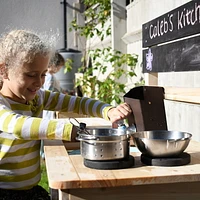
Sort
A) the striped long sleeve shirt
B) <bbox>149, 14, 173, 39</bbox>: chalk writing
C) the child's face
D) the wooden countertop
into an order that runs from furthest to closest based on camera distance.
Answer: <bbox>149, 14, 173, 39</bbox>: chalk writing, the child's face, the striped long sleeve shirt, the wooden countertop

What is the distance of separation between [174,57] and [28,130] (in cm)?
111

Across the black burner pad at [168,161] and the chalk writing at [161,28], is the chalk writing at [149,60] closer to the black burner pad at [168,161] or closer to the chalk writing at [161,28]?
the chalk writing at [161,28]

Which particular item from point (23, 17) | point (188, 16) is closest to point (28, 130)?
point (188, 16)

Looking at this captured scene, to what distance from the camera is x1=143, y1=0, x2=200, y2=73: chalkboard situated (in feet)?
7.80

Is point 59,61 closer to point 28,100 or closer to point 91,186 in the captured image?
point 28,100

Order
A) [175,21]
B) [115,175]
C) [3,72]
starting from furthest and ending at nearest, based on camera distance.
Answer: [175,21], [3,72], [115,175]

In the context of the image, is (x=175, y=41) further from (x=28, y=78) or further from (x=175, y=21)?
(x=28, y=78)

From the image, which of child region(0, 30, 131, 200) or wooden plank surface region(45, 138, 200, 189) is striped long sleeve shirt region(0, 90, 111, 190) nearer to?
child region(0, 30, 131, 200)

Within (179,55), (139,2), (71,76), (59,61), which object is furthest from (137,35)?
(71,76)

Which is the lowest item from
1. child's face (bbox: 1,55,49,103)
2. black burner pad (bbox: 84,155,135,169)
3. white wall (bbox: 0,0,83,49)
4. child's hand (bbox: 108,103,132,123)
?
black burner pad (bbox: 84,155,135,169)

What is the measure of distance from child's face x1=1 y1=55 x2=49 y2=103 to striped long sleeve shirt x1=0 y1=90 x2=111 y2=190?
0.08m

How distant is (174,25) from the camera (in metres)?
2.61

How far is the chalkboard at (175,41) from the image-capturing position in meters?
2.38

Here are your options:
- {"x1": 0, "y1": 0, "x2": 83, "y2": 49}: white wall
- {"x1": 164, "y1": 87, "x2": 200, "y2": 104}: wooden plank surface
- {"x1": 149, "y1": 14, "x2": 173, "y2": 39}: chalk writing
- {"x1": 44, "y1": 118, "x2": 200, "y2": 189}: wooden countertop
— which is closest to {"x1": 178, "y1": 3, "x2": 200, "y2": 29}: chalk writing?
{"x1": 149, "y1": 14, "x2": 173, "y2": 39}: chalk writing
